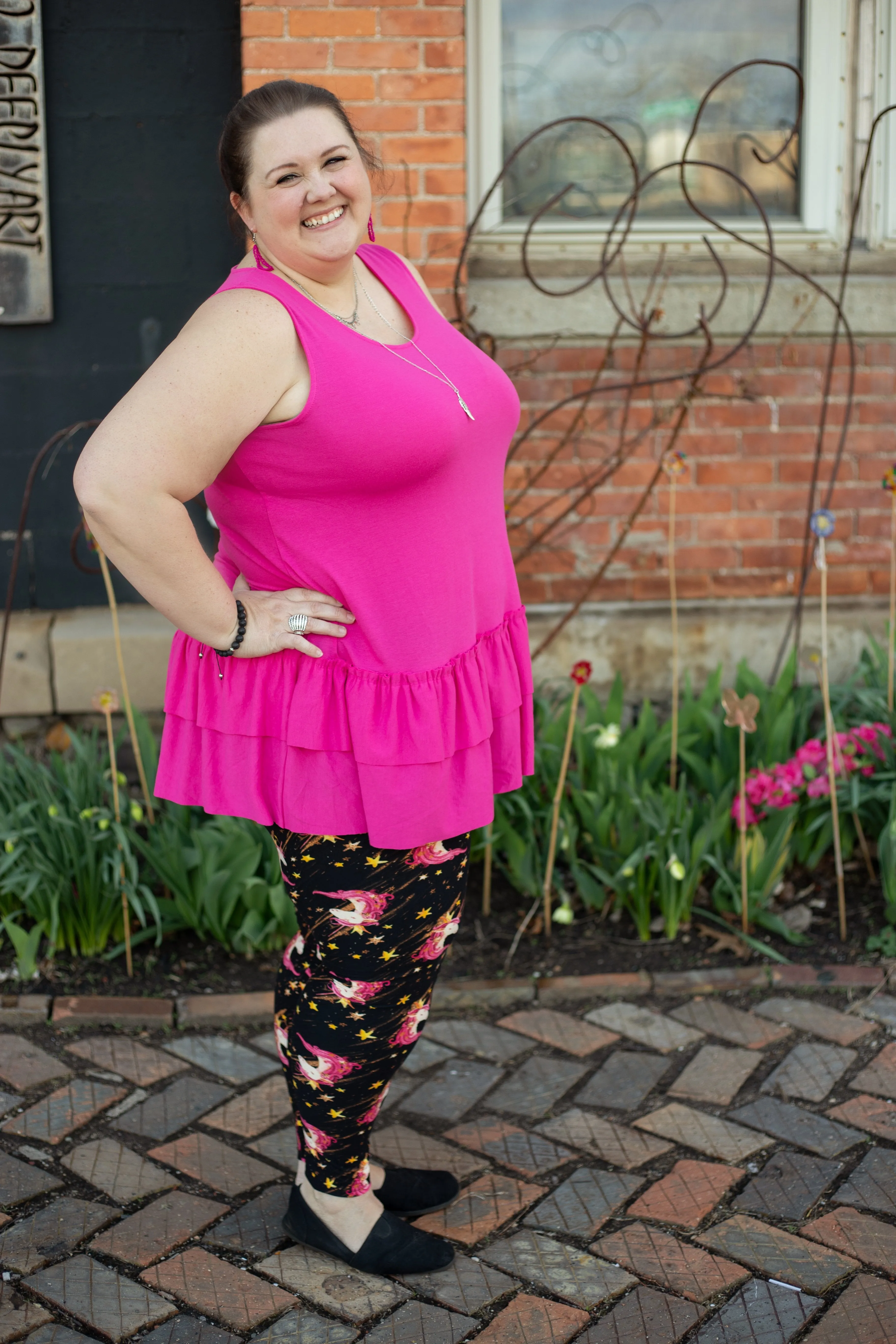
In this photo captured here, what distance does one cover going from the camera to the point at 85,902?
311 cm

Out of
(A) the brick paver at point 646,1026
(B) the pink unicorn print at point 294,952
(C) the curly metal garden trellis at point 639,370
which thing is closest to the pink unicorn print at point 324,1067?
(B) the pink unicorn print at point 294,952

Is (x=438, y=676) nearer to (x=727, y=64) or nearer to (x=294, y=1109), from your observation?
(x=294, y=1109)

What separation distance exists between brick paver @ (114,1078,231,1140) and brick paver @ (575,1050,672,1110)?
79 cm

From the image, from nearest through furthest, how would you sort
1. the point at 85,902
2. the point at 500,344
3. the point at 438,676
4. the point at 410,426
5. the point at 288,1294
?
the point at 410,426 → the point at 438,676 → the point at 288,1294 → the point at 85,902 → the point at 500,344

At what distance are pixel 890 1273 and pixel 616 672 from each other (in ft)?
7.08

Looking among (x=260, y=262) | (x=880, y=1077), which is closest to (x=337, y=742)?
(x=260, y=262)

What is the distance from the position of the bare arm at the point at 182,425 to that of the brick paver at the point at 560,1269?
1353mm

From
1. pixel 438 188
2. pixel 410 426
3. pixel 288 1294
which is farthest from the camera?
pixel 438 188

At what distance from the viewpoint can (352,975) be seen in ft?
6.42

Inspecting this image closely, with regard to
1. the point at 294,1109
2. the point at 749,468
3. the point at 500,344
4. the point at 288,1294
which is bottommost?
the point at 288,1294

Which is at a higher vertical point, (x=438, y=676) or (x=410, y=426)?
(x=410, y=426)

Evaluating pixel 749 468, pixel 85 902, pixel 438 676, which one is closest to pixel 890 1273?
pixel 438 676

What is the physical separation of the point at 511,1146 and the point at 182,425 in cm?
162

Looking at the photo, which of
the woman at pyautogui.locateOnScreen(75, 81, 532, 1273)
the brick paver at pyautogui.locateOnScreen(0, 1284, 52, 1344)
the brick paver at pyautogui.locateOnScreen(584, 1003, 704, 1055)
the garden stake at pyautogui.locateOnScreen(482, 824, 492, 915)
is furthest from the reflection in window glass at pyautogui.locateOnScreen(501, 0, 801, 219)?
the brick paver at pyautogui.locateOnScreen(0, 1284, 52, 1344)
